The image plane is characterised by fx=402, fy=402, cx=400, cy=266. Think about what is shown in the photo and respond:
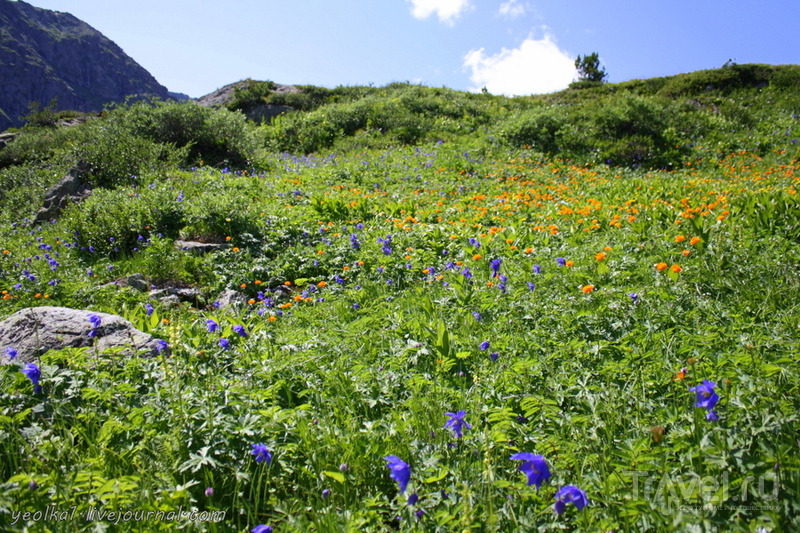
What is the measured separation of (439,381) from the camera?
2.34 m

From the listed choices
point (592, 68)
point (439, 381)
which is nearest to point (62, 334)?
point (439, 381)

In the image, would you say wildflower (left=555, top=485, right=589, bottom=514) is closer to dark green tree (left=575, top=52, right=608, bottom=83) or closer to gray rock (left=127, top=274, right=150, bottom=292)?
gray rock (left=127, top=274, right=150, bottom=292)

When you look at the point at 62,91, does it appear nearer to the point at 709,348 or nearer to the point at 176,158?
the point at 176,158

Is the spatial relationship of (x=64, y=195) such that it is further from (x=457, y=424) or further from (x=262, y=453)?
(x=457, y=424)

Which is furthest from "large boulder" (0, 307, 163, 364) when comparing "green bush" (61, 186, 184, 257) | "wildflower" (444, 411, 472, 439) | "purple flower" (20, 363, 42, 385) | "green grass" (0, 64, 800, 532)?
"green bush" (61, 186, 184, 257)

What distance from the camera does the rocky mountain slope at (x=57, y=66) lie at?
92250 mm

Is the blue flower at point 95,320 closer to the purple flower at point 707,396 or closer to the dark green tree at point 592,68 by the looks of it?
the purple flower at point 707,396

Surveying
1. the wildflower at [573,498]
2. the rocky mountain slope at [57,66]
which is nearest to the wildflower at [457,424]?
the wildflower at [573,498]

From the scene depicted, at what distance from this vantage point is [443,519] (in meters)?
1.39

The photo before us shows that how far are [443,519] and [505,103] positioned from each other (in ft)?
66.2

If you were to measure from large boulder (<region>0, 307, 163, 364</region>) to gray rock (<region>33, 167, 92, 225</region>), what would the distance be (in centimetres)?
624

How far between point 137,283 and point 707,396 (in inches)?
204

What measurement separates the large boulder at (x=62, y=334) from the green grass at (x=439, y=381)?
0.89ft

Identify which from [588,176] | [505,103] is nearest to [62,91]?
[505,103]
